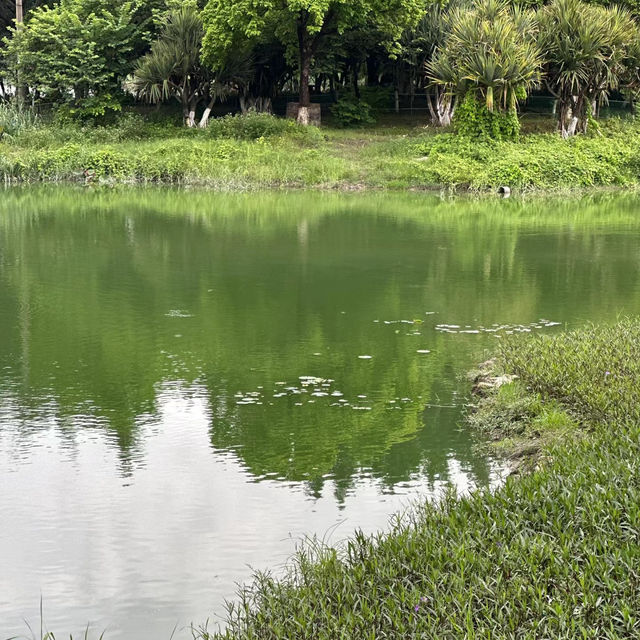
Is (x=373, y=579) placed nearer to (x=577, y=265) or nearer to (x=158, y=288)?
(x=158, y=288)

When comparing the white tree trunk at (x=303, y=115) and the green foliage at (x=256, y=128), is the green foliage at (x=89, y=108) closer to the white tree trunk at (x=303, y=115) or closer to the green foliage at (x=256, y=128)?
the green foliage at (x=256, y=128)

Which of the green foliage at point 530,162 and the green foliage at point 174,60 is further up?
the green foliage at point 174,60

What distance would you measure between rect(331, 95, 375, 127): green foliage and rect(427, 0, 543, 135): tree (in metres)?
5.70

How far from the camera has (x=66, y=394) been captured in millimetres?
7930

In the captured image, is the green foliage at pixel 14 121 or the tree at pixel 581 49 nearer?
the tree at pixel 581 49

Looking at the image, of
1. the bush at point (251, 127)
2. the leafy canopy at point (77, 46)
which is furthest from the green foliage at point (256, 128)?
the leafy canopy at point (77, 46)

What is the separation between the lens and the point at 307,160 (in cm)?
2919

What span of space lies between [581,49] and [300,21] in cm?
924

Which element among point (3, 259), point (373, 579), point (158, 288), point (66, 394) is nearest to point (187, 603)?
point (373, 579)

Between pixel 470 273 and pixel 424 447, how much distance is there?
7.53 meters

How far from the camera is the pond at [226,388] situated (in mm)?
4992

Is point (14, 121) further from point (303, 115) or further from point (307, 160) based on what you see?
point (307, 160)

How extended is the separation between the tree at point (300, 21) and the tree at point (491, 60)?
277cm

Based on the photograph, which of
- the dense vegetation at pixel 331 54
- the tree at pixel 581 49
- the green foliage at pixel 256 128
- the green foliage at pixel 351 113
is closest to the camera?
the dense vegetation at pixel 331 54
